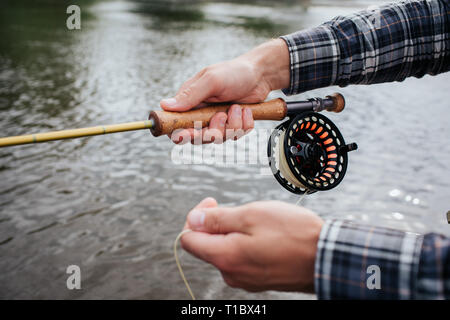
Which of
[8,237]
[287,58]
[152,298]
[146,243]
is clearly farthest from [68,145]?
[287,58]

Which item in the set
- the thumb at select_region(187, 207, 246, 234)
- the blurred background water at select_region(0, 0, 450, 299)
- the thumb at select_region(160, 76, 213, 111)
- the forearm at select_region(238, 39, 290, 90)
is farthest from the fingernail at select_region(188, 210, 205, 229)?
the blurred background water at select_region(0, 0, 450, 299)

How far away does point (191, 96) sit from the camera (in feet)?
6.04

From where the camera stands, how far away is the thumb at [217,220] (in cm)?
120

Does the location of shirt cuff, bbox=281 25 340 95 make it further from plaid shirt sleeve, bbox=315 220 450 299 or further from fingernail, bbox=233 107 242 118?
plaid shirt sleeve, bbox=315 220 450 299

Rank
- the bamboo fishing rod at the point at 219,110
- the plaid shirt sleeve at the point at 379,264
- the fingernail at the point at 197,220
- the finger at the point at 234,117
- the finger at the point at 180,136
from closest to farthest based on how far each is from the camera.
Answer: the plaid shirt sleeve at the point at 379,264 < the fingernail at the point at 197,220 < the bamboo fishing rod at the point at 219,110 < the finger at the point at 180,136 < the finger at the point at 234,117

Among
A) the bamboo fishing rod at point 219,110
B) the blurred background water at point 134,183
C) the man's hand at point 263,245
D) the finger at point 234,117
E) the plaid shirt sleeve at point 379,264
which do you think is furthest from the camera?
the blurred background water at point 134,183

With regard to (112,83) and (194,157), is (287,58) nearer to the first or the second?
(194,157)

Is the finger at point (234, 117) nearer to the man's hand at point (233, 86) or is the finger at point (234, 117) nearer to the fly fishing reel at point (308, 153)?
the man's hand at point (233, 86)

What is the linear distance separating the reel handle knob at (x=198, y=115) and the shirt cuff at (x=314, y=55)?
0.21m

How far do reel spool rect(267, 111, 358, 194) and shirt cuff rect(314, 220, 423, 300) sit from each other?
68 cm

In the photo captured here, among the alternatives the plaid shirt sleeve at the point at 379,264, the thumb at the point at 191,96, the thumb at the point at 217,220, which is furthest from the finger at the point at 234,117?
the plaid shirt sleeve at the point at 379,264

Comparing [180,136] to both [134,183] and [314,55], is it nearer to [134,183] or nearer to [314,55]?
[314,55]

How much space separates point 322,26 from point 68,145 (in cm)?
598

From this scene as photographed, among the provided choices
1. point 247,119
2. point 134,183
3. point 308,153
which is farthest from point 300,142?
point 134,183
